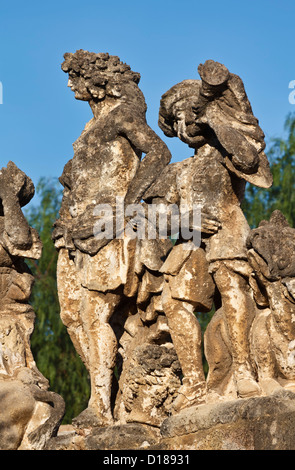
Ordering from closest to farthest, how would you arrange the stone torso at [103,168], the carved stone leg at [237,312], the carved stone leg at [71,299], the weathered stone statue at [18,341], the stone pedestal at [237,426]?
the stone pedestal at [237,426], the carved stone leg at [237,312], the weathered stone statue at [18,341], the stone torso at [103,168], the carved stone leg at [71,299]

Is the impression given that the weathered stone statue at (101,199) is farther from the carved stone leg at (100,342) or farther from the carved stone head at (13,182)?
the carved stone head at (13,182)

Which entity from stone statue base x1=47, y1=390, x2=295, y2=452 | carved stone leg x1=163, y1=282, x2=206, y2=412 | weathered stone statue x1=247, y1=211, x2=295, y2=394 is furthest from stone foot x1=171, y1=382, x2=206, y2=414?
weathered stone statue x1=247, y1=211, x2=295, y2=394

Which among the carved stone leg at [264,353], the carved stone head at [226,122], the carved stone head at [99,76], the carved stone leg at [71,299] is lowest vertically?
the carved stone leg at [264,353]

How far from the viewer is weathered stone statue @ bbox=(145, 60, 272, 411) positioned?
10.1m

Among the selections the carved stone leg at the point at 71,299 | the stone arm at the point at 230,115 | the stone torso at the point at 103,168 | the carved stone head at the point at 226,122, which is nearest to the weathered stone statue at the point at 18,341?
the carved stone leg at the point at 71,299

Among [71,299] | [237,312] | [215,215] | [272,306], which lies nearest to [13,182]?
[71,299]

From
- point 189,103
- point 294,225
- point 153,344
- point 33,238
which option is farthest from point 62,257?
point 294,225

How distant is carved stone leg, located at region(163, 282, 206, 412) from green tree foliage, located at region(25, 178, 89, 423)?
28.0 feet

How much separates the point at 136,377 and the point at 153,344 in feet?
1.61

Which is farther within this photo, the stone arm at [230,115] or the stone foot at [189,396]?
the stone foot at [189,396]

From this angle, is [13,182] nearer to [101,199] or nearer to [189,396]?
[101,199]

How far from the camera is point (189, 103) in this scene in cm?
1077

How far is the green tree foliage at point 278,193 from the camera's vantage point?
18.9 metres

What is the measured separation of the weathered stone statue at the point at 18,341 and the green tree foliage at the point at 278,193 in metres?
7.41
